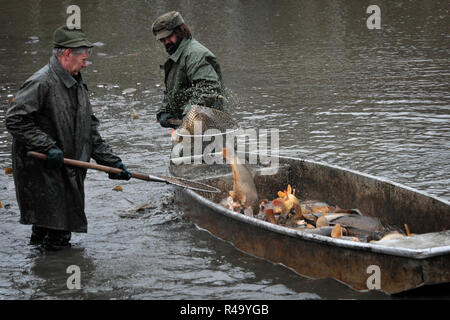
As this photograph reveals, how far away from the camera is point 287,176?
791cm

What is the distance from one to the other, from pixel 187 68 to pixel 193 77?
0.54 ft

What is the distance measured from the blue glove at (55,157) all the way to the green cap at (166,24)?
2.52 metres

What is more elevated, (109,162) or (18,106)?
(18,106)

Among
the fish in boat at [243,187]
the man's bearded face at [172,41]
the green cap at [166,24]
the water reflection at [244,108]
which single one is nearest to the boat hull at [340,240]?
the water reflection at [244,108]

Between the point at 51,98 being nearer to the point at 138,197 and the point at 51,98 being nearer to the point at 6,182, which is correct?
the point at 138,197

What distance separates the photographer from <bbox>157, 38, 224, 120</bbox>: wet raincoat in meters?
7.88

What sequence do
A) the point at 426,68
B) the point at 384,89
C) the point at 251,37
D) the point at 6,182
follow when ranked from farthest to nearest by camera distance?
the point at 251,37
the point at 426,68
the point at 384,89
the point at 6,182

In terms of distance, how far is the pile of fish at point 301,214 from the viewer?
6215 millimetres

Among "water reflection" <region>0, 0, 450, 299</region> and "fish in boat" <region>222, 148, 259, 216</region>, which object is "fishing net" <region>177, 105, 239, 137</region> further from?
"water reflection" <region>0, 0, 450, 299</region>

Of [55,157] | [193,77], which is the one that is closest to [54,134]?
[55,157]
